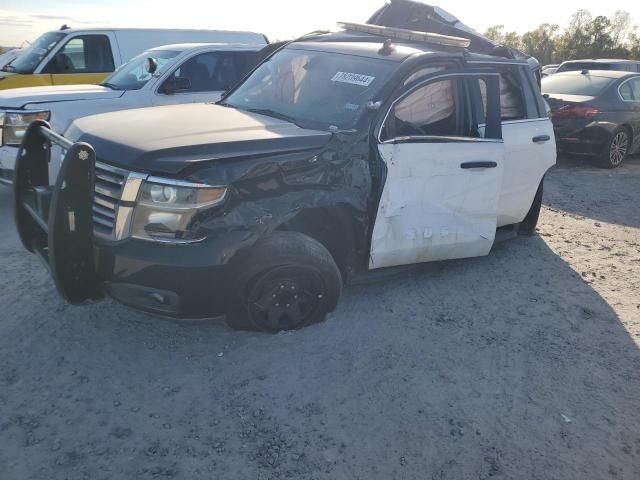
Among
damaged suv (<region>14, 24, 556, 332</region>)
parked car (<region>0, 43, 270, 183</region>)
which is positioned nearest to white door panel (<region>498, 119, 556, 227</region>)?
damaged suv (<region>14, 24, 556, 332</region>)

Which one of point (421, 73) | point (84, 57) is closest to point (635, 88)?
point (421, 73)

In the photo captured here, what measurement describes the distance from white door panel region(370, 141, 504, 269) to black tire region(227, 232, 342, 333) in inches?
18.3

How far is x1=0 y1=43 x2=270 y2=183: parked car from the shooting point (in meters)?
5.86

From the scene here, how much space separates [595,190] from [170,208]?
6.62 m

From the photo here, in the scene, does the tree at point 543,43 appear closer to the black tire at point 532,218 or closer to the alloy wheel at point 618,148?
the alloy wheel at point 618,148

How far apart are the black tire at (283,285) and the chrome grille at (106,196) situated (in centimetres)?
Result: 73

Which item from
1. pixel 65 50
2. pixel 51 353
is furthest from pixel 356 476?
pixel 65 50

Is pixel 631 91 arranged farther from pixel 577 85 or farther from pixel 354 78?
pixel 354 78

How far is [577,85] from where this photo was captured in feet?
30.4

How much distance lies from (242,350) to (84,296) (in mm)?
974

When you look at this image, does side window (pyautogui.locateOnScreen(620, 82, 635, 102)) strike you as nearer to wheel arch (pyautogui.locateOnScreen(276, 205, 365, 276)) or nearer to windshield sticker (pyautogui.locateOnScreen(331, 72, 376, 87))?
windshield sticker (pyautogui.locateOnScreen(331, 72, 376, 87))

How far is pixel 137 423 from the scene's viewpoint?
275 centimetres

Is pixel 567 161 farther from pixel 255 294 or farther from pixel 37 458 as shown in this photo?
pixel 37 458

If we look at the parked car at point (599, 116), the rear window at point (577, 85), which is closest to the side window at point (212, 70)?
the parked car at point (599, 116)
